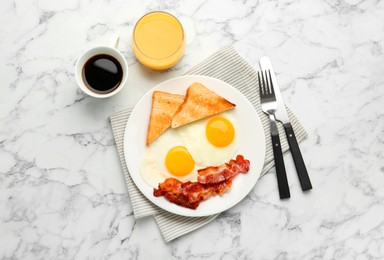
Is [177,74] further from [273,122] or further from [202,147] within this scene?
[273,122]

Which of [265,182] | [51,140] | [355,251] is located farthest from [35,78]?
[355,251]

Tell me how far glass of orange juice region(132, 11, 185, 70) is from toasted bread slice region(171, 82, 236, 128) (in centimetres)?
15

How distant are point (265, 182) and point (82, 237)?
2.61 feet

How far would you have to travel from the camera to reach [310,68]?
201 centimetres

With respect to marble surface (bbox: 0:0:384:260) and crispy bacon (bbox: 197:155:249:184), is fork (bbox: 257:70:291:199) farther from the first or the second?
crispy bacon (bbox: 197:155:249:184)

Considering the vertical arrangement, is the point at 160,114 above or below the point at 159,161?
above

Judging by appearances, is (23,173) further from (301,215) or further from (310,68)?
(310,68)

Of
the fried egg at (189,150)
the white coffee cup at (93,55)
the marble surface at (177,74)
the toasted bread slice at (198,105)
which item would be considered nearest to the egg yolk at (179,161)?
the fried egg at (189,150)

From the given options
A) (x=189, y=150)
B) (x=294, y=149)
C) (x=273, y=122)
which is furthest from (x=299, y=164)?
(x=189, y=150)

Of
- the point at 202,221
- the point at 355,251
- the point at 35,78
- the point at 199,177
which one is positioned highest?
the point at 35,78

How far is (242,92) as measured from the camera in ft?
6.38

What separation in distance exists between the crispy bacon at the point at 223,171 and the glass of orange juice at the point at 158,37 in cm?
46

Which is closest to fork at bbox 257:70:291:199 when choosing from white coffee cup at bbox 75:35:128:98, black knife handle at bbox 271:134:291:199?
black knife handle at bbox 271:134:291:199

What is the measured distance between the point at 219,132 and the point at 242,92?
0.22m
